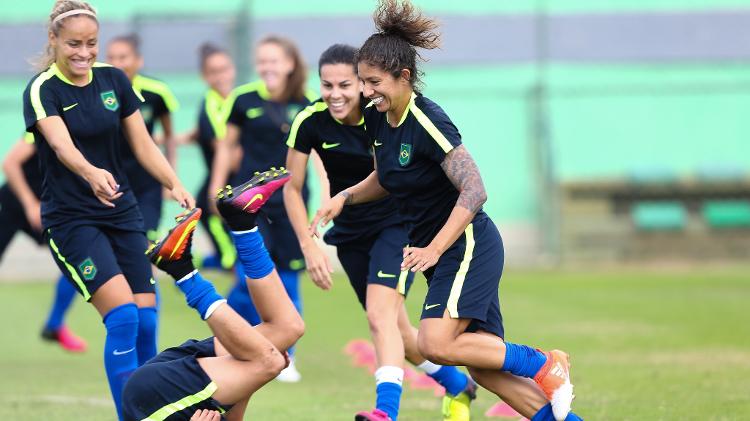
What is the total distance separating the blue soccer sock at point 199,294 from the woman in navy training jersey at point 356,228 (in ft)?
3.09

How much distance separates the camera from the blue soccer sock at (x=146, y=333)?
6.86 m

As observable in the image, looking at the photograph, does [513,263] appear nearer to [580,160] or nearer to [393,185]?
[580,160]

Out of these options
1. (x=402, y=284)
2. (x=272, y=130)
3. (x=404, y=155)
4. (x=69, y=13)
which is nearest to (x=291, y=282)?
(x=272, y=130)

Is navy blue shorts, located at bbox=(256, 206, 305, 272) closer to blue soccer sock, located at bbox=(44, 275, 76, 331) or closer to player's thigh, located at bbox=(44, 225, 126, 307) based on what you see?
blue soccer sock, located at bbox=(44, 275, 76, 331)

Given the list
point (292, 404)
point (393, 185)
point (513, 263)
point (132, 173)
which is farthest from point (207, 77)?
point (513, 263)

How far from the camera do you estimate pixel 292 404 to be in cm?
769

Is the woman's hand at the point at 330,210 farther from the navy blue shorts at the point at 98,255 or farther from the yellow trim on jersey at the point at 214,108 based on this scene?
the yellow trim on jersey at the point at 214,108

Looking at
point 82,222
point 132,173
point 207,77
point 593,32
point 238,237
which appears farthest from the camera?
point 593,32

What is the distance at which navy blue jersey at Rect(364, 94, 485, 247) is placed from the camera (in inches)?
227

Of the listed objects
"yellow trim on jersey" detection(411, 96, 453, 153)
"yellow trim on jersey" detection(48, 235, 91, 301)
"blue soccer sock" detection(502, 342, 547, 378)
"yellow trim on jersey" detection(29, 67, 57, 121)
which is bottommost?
"blue soccer sock" detection(502, 342, 547, 378)

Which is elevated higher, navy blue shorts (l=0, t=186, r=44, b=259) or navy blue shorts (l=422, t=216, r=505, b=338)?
navy blue shorts (l=422, t=216, r=505, b=338)

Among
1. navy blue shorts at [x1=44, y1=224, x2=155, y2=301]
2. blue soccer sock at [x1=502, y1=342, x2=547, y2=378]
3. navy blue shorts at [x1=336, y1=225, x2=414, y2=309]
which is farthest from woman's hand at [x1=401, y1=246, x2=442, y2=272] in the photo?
navy blue shorts at [x1=44, y1=224, x2=155, y2=301]

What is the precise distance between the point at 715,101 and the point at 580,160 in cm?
245

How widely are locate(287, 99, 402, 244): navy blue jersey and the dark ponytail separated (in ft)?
3.45
